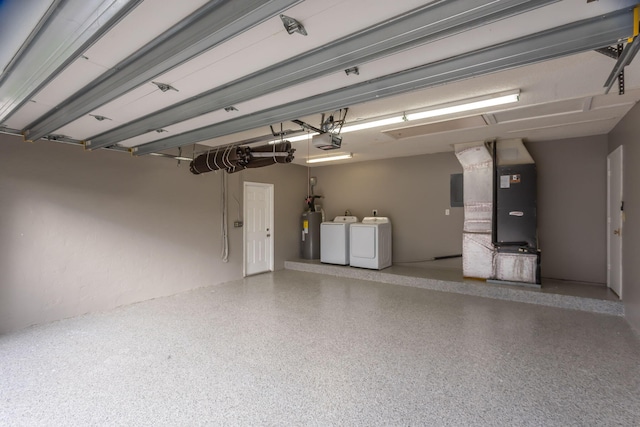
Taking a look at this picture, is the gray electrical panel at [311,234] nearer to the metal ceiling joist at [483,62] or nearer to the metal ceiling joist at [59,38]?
the metal ceiling joist at [483,62]

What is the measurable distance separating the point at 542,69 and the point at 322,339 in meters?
3.17

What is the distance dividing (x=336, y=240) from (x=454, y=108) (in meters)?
3.81

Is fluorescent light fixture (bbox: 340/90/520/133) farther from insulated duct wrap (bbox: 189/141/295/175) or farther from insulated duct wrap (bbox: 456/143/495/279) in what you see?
insulated duct wrap (bbox: 456/143/495/279)

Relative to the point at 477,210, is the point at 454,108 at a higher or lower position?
higher

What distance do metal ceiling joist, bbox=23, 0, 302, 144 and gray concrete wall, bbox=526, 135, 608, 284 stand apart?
17.6 ft

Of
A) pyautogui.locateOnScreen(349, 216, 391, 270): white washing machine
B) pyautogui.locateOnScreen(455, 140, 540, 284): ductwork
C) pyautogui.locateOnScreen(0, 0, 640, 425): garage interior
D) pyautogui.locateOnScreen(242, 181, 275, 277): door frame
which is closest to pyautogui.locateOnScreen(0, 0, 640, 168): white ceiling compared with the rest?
pyautogui.locateOnScreen(0, 0, 640, 425): garage interior

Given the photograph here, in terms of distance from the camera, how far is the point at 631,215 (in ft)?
11.2

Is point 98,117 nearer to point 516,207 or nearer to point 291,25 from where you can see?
point 291,25

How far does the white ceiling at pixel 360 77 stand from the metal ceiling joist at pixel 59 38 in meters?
0.07

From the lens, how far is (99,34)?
149cm

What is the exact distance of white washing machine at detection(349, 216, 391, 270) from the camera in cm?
583

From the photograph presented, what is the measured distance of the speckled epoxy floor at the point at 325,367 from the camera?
1980 millimetres

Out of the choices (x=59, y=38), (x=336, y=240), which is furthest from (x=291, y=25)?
(x=336, y=240)

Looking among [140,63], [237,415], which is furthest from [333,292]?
[140,63]
